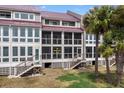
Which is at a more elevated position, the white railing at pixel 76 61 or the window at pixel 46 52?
the window at pixel 46 52

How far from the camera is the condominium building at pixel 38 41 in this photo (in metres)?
26.5

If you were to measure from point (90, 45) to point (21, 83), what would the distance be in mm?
14903

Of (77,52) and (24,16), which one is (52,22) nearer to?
(24,16)

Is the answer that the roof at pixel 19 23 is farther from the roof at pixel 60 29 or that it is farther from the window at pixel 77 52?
the window at pixel 77 52

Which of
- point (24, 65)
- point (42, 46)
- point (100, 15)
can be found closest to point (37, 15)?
point (42, 46)

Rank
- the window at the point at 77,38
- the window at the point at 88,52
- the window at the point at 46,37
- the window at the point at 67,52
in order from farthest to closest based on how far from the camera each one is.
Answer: the window at the point at 88,52
the window at the point at 77,38
the window at the point at 67,52
the window at the point at 46,37

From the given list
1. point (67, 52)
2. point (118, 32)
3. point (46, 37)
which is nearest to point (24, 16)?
point (46, 37)

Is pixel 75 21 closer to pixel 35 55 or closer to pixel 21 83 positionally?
pixel 35 55

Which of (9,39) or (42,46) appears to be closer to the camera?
(9,39)

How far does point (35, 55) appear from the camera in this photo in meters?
28.3

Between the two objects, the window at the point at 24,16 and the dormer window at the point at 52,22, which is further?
the dormer window at the point at 52,22

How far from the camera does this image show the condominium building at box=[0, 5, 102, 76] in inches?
1043

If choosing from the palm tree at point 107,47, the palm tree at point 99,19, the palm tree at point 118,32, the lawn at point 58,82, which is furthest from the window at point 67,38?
the palm tree at point 118,32

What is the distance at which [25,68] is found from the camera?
85.5ft
